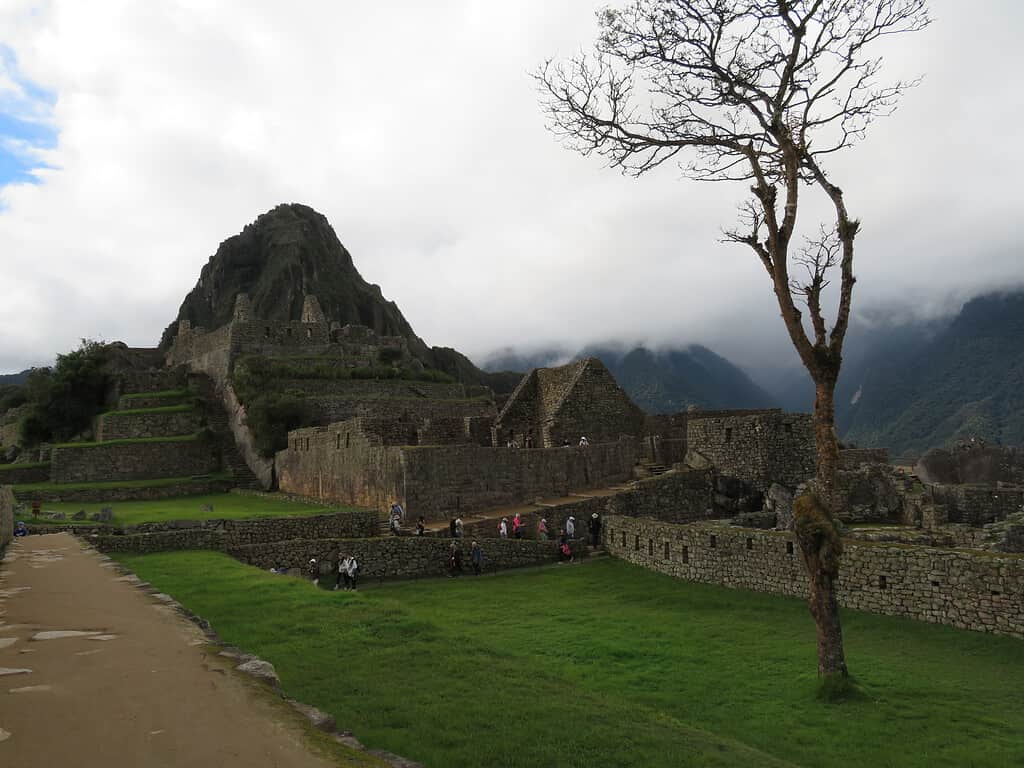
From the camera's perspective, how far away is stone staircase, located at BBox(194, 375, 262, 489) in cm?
3831

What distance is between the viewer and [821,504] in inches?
417

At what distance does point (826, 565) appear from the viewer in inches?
410

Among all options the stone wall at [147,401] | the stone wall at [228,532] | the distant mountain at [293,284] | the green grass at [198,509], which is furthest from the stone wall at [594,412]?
the distant mountain at [293,284]

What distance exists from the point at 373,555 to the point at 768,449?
1271cm

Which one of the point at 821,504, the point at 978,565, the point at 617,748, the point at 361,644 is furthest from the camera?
the point at 978,565

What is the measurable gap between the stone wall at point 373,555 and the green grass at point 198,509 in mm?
2654

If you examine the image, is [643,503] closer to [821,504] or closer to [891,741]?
[821,504]

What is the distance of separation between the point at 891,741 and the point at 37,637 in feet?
29.8

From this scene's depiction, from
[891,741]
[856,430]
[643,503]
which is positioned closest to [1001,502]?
[643,503]

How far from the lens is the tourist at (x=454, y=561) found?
19359 millimetres

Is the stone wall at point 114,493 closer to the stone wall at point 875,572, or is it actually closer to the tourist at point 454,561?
the tourist at point 454,561

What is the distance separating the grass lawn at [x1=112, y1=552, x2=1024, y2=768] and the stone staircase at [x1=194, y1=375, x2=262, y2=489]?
2363cm

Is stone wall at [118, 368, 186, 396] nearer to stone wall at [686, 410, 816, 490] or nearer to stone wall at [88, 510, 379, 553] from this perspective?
stone wall at [88, 510, 379, 553]

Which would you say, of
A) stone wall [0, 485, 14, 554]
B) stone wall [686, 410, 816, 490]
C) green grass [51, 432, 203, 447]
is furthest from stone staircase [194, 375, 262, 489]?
stone wall [686, 410, 816, 490]
